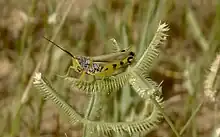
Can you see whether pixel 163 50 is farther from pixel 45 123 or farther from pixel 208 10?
pixel 45 123

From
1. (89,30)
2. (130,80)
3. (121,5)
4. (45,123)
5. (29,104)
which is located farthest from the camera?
(121,5)

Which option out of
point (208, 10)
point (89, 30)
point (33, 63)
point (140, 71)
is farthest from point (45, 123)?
point (140, 71)

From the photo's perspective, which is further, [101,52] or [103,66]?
[101,52]

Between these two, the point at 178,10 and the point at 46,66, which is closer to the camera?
the point at 46,66

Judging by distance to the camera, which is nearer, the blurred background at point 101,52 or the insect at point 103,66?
the insect at point 103,66

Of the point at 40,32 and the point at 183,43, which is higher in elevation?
the point at 40,32

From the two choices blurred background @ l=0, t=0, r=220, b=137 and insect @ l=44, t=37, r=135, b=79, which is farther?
blurred background @ l=0, t=0, r=220, b=137

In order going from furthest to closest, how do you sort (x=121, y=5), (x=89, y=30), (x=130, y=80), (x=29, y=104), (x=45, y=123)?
(x=121, y=5) → (x=89, y=30) → (x=45, y=123) → (x=29, y=104) → (x=130, y=80)

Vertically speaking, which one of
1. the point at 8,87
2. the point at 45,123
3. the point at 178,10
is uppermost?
the point at 178,10
